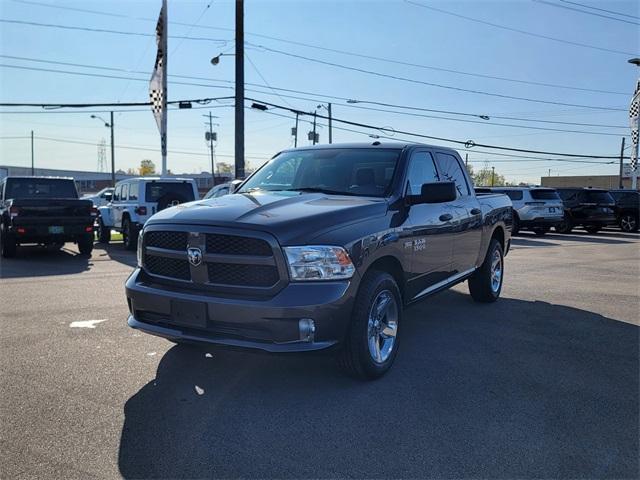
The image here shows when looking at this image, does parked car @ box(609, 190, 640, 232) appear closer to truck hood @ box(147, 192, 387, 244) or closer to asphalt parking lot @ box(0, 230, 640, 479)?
asphalt parking lot @ box(0, 230, 640, 479)

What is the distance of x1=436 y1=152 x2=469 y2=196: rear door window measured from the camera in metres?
6.01

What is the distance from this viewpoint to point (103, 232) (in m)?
16.5

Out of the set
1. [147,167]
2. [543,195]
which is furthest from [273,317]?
[147,167]

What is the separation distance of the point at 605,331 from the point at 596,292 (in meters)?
2.63

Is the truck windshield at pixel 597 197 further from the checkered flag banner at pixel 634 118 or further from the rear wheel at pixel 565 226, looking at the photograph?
the checkered flag banner at pixel 634 118

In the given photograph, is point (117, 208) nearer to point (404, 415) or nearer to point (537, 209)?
point (404, 415)

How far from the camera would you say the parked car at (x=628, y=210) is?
73.8 ft

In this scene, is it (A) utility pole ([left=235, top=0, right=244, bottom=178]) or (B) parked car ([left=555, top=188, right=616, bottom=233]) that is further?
(B) parked car ([left=555, top=188, right=616, bottom=233])

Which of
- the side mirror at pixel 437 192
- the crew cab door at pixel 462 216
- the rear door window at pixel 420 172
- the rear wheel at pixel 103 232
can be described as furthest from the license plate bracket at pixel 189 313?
the rear wheel at pixel 103 232

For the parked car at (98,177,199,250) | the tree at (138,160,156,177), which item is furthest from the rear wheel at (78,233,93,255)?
the tree at (138,160,156,177)

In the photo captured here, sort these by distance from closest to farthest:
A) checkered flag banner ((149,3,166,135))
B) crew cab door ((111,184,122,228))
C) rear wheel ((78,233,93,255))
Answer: rear wheel ((78,233,93,255)) → crew cab door ((111,184,122,228)) → checkered flag banner ((149,3,166,135))

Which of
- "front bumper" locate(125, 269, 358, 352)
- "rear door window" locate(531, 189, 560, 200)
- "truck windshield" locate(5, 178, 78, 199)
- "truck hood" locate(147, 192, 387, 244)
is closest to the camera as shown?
"front bumper" locate(125, 269, 358, 352)

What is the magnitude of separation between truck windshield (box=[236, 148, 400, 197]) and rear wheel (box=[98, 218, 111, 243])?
12.1m

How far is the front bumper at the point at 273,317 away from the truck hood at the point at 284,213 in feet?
1.33
